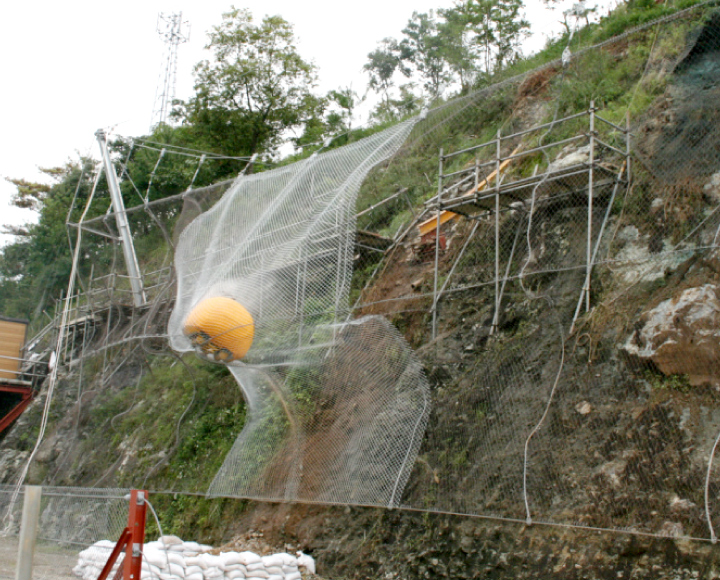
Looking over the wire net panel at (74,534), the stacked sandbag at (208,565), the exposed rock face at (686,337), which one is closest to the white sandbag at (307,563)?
the stacked sandbag at (208,565)

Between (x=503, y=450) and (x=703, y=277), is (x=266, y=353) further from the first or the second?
(x=703, y=277)

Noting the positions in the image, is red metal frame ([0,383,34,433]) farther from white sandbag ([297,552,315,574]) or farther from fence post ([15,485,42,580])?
fence post ([15,485,42,580])

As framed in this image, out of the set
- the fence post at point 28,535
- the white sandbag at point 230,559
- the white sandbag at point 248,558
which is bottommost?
the white sandbag at point 248,558

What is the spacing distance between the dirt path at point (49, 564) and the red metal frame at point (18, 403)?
10.7 m

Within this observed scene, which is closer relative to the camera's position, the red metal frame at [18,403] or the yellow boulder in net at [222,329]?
the yellow boulder in net at [222,329]

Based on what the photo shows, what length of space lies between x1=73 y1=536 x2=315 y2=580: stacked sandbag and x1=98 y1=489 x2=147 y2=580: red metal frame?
1.66 m

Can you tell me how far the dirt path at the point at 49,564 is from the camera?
7.16 m

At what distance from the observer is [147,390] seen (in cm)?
1336

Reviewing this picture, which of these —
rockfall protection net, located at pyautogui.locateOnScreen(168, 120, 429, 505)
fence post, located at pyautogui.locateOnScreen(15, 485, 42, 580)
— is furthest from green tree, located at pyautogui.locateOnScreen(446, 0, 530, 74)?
fence post, located at pyautogui.locateOnScreen(15, 485, 42, 580)

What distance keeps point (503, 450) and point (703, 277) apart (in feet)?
7.69

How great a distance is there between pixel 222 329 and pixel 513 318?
10.7 ft

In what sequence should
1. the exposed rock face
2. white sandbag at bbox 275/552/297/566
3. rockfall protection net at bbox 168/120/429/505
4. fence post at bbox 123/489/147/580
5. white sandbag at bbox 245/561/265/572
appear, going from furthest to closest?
white sandbag at bbox 275/552/297/566 → white sandbag at bbox 245/561/265/572 → rockfall protection net at bbox 168/120/429/505 → the exposed rock face → fence post at bbox 123/489/147/580

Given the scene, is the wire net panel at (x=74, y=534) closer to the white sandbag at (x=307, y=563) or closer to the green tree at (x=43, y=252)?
the white sandbag at (x=307, y=563)

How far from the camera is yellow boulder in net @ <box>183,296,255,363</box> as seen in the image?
8266mm
